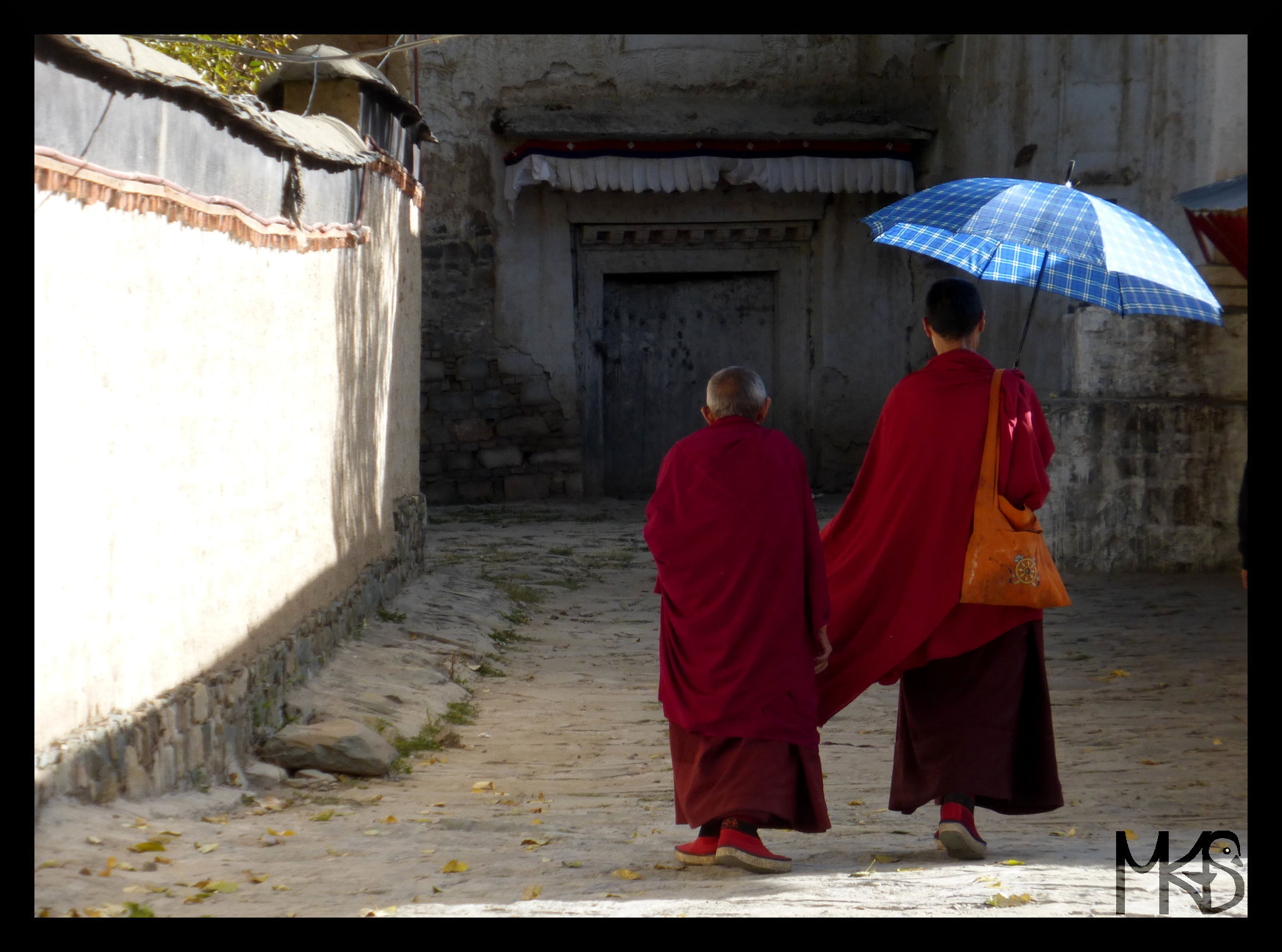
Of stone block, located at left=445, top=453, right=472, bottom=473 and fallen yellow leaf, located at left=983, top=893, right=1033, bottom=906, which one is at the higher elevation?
stone block, located at left=445, top=453, right=472, bottom=473

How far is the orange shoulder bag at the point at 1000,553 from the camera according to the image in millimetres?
3275

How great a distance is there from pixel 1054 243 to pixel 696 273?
8923 mm

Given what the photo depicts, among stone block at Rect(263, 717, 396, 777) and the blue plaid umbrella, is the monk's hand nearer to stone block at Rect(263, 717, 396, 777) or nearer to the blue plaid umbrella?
the blue plaid umbrella

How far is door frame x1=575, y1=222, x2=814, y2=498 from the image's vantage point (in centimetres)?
1226

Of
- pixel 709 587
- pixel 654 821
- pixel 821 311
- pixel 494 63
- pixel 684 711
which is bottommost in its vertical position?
pixel 654 821

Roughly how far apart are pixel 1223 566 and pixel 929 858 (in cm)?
505

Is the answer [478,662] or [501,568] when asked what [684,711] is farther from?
[501,568]

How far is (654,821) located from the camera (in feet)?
12.6

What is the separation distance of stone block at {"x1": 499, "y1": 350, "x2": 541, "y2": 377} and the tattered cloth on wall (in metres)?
1.48

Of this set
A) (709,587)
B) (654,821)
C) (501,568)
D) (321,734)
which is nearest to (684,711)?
(709,587)

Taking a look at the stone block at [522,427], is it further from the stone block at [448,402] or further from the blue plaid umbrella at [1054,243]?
the blue plaid umbrella at [1054,243]

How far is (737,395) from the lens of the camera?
11.1ft

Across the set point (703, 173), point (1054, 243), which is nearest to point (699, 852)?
point (1054, 243)

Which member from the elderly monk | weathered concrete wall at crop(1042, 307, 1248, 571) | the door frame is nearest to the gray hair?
the elderly monk
